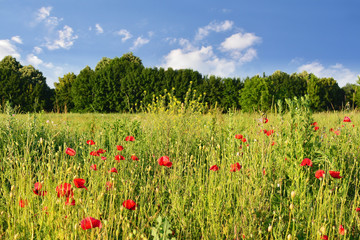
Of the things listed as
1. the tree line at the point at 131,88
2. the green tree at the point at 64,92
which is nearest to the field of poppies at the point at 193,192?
the tree line at the point at 131,88

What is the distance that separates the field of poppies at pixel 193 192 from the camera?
5.58ft

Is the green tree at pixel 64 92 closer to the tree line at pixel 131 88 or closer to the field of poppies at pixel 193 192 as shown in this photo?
the tree line at pixel 131 88

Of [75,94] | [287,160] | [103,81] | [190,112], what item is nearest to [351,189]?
[287,160]

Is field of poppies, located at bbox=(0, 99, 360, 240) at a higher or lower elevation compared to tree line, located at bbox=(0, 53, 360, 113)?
lower

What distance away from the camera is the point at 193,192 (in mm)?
2273

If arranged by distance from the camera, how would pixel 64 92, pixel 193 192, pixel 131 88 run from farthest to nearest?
pixel 64 92, pixel 131 88, pixel 193 192

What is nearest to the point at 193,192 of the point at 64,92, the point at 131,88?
the point at 131,88

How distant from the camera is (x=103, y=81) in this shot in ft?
82.5

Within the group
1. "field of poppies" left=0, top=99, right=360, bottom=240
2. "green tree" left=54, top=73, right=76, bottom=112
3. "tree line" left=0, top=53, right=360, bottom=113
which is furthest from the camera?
"green tree" left=54, top=73, right=76, bottom=112

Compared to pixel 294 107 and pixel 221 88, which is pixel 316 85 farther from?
pixel 294 107

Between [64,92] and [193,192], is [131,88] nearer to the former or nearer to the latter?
[64,92]

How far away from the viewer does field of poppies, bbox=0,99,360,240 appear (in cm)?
170

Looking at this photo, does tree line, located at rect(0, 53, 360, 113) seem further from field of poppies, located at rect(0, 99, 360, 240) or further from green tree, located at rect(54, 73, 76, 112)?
field of poppies, located at rect(0, 99, 360, 240)

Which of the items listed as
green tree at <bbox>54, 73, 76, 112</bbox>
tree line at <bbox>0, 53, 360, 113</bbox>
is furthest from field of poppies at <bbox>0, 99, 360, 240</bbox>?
green tree at <bbox>54, 73, 76, 112</bbox>
